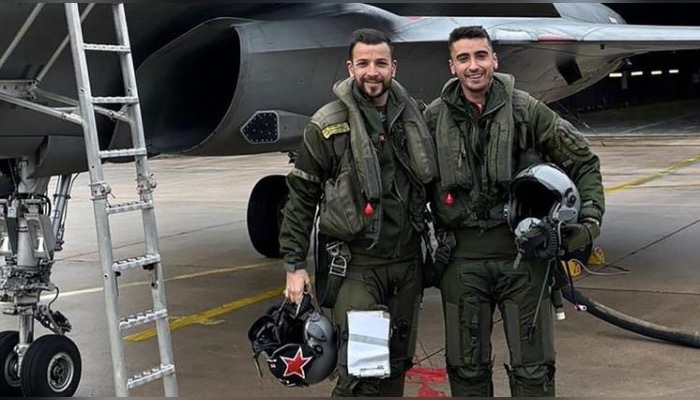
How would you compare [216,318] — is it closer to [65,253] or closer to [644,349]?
[644,349]

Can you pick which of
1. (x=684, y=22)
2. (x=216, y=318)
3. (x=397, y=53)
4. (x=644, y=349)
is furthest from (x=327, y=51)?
(x=684, y=22)

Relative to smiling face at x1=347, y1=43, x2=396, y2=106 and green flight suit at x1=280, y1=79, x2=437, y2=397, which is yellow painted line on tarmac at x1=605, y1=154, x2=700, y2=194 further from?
smiling face at x1=347, y1=43, x2=396, y2=106

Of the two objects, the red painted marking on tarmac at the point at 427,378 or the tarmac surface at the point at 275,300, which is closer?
the red painted marking on tarmac at the point at 427,378

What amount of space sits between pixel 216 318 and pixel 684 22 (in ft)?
105

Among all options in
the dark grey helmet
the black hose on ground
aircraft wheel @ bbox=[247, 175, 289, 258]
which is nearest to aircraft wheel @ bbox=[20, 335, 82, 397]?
the dark grey helmet

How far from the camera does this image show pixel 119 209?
418 centimetres

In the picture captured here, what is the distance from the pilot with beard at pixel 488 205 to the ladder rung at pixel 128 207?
1.55m

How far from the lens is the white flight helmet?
345 centimetres

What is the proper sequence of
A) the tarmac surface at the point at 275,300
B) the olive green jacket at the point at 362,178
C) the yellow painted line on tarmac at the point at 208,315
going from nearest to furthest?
the olive green jacket at the point at 362,178 < the tarmac surface at the point at 275,300 < the yellow painted line on tarmac at the point at 208,315

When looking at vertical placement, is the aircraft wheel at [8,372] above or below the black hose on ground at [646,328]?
above

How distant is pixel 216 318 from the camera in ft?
22.5

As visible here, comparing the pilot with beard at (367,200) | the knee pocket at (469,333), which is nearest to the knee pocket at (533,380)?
the knee pocket at (469,333)

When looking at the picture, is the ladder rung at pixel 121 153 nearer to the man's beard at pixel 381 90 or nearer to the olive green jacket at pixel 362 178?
the olive green jacket at pixel 362 178

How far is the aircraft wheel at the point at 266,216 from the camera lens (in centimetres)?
952
